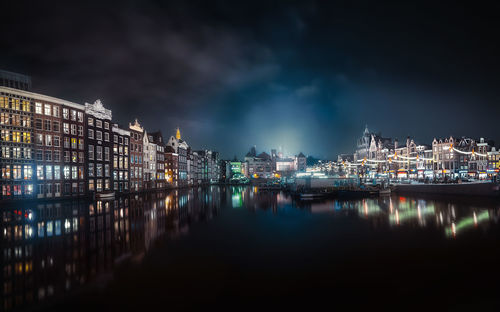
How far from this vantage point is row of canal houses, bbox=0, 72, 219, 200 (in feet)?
156

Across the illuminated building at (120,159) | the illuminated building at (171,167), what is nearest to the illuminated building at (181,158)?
the illuminated building at (171,167)

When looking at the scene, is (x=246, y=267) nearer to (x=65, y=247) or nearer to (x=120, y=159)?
(x=65, y=247)

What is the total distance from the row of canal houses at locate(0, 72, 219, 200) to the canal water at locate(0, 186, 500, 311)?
89.8ft

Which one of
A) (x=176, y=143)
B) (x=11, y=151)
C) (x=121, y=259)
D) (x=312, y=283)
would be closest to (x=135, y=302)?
(x=121, y=259)

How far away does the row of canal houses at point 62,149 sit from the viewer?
4747 cm

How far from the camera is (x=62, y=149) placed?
54656 millimetres

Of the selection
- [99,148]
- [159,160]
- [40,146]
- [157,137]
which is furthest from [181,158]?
[40,146]

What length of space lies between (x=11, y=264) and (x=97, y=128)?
5405cm

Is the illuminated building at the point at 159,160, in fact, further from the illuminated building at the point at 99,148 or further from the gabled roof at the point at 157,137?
the illuminated building at the point at 99,148

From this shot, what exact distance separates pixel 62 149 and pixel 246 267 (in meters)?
54.6

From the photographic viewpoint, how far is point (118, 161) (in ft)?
229

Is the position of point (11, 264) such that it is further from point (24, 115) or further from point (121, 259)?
point (24, 115)

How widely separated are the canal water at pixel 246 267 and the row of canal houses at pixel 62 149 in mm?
27378

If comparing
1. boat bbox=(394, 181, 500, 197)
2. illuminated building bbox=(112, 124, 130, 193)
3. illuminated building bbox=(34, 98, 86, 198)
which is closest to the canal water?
illuminated building bbox=(34, 98, 86, 198)
